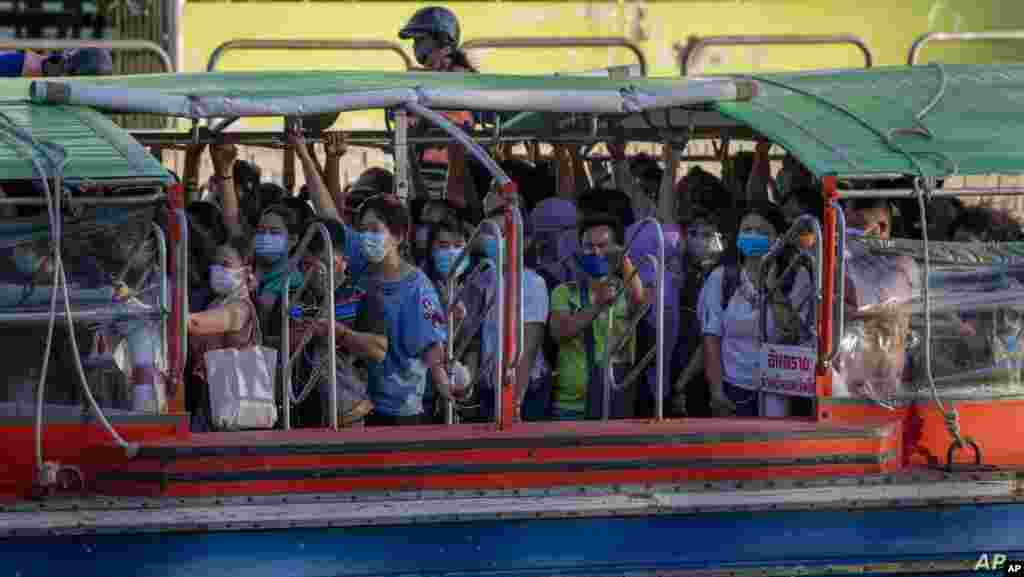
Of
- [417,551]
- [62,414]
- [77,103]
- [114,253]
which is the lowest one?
[417,551]

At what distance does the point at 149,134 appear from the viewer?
9.35m

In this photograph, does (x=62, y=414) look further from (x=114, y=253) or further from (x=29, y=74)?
(x=29, y=74)

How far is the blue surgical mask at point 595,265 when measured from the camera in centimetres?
775

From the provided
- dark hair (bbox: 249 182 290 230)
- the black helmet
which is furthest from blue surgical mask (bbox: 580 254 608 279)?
the black helmet

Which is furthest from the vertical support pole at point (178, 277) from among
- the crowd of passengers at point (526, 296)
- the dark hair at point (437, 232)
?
the dark hair at point (437, 232)

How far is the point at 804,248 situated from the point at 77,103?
9.35 ft

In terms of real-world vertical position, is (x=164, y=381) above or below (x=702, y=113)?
below

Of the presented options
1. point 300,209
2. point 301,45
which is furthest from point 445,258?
point 301,45

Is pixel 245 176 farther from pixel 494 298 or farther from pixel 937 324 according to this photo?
pixel 937 324

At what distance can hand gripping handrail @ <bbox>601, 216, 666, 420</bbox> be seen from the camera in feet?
23.6

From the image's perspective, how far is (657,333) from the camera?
7266mm

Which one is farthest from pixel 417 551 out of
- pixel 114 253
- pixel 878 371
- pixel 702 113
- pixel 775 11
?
pixel 775 11

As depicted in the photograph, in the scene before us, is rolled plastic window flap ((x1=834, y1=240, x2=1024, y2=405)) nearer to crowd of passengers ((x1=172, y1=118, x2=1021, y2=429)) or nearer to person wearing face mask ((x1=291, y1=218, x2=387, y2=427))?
crowd of passengers ((x1=172, y1=118, x2=1021, y2=429))
